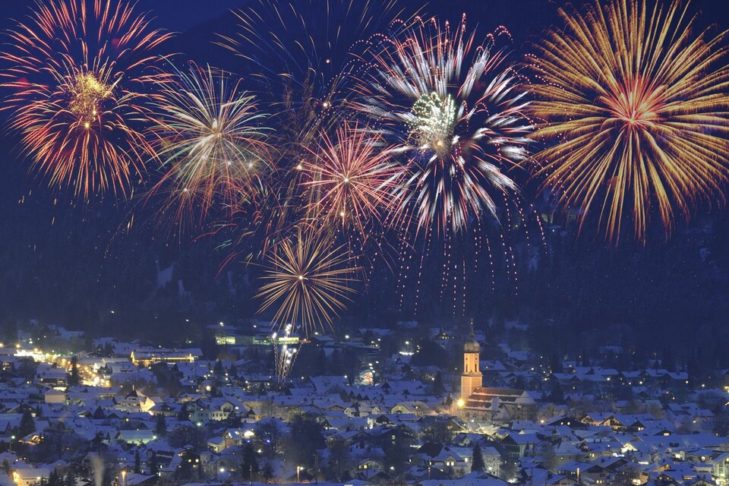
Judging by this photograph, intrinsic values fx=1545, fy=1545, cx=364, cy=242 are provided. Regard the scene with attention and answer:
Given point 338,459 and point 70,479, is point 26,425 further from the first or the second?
point 70,479

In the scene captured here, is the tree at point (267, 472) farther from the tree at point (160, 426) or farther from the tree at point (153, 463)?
the tree at point (160, 426)

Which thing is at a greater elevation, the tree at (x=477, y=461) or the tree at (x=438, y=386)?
the tree at (x=438, y=386)

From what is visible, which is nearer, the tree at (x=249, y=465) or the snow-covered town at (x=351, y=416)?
the tree at (x=249, y=465)

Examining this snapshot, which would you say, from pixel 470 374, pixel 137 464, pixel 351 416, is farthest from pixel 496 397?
pixel 137 464

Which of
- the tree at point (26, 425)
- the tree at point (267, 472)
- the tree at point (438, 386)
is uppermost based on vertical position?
the tree at point (438, 386)

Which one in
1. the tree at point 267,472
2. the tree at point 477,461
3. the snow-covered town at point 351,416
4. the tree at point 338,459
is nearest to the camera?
the tree at point 267,472

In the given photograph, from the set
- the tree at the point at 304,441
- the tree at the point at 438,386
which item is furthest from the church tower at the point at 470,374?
the tree at the point at 304,441

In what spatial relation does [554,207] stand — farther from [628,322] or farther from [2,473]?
[2,473]
